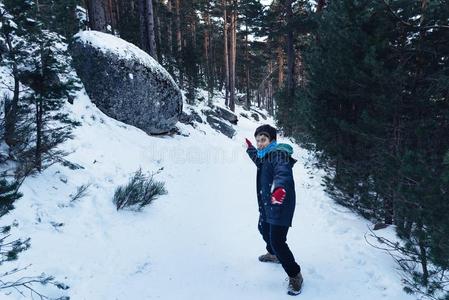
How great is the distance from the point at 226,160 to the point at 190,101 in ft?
25.3

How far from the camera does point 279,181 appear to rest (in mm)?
3547

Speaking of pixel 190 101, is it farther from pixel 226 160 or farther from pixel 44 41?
pixel 44 41

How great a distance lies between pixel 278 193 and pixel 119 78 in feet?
25.0

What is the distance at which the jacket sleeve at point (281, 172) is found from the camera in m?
3.55

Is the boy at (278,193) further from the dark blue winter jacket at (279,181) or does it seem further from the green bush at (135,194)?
the green bush at (135,194)

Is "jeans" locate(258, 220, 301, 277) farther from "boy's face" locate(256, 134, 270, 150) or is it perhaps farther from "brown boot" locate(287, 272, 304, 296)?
"boy's face" locate(256, 134, 270, 150)

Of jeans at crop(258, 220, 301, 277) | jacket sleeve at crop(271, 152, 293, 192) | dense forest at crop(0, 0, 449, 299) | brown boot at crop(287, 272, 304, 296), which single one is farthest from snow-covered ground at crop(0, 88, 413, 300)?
jacket sleeve at crop(271, 152, 293, 192)

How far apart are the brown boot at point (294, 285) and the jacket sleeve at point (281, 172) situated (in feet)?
3.72

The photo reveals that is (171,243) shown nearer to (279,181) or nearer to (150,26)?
(279,181)

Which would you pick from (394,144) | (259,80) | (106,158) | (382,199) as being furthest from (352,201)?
(259,80)

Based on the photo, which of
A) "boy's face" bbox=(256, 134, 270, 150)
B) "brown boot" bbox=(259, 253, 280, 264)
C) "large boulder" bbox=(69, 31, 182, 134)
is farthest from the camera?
"large boulder" bbox=(69, 31, 182, 134)

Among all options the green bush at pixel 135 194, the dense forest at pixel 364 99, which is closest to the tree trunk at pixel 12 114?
the dense forest at pixel 364 99

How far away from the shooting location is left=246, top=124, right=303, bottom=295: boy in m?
3.58

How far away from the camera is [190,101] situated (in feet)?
61.0
